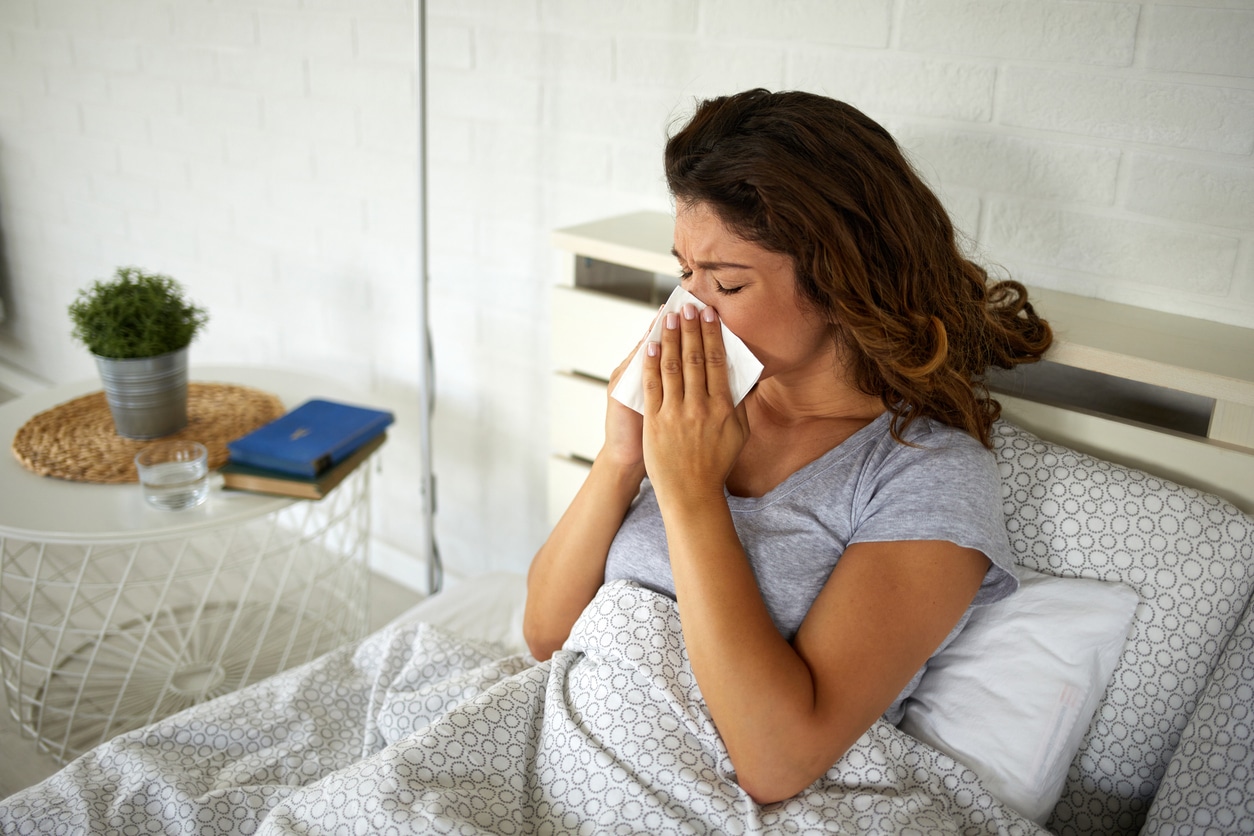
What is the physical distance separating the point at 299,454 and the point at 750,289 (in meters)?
0.91

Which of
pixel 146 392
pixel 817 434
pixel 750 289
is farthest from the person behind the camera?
pixel 146 392

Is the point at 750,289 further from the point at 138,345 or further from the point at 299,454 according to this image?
the point at 138,345

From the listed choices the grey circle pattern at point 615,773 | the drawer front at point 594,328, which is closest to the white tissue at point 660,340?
the grey circle pattern at point 615,773

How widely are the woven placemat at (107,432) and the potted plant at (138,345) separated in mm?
54

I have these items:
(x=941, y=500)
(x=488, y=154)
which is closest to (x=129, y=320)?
(x=488, y=154)

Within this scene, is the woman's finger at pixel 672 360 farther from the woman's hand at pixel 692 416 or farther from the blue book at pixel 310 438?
the blue book at pixel 310 438

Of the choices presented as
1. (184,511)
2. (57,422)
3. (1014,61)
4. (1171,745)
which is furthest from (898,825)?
(57,422)

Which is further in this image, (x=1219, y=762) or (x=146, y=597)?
(x=146, y=597)

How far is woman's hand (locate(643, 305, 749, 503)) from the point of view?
1.10m

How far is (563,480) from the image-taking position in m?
1.73

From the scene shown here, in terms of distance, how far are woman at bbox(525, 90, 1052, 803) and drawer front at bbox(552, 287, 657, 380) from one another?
39 cm

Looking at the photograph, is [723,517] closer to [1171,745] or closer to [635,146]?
[1171,745]

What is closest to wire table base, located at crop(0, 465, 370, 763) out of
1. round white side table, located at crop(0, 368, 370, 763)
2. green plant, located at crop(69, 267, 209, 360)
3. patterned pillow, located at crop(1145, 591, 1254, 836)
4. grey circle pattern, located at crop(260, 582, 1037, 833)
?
round white side table, located at crop(0, 368, 370, 763)

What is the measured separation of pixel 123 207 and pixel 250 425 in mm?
1273
